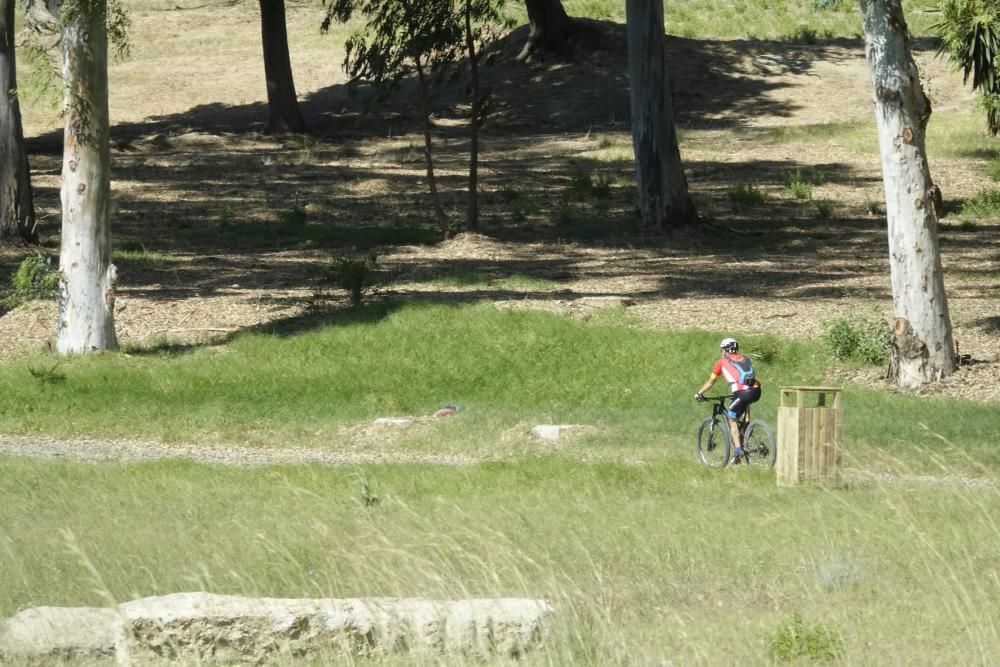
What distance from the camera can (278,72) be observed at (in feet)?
126

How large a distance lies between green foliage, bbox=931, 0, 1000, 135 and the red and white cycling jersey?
7.17m

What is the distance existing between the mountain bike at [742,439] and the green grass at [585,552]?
2.04ft

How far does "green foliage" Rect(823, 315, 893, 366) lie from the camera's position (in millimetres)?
19234

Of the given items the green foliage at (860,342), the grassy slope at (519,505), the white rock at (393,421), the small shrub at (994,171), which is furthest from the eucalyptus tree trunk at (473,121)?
the small shrub at (994,171)

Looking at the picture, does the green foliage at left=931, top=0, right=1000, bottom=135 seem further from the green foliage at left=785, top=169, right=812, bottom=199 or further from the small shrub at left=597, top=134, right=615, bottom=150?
the small shrub at left=597, top=134, right=615, bottom=150

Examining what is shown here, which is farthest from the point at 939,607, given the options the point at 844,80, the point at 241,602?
the point at 844,80

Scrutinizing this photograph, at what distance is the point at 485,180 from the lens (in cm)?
3466

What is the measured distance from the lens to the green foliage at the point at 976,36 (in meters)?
19.5

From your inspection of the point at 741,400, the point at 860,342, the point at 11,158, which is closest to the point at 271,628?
the point at 741,400

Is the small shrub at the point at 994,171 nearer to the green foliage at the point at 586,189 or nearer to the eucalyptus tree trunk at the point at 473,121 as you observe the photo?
the green foliage at the point at 586,189

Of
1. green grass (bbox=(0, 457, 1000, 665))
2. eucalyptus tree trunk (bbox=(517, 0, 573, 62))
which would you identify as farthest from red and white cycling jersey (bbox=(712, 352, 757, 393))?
eucalyptus tree trunk (bbox=(517, 0, 573, 62))

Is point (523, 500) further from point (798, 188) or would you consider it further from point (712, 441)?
point (798, 188)

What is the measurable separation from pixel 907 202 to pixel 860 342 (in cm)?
215

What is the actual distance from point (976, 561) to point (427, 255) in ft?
63.9
